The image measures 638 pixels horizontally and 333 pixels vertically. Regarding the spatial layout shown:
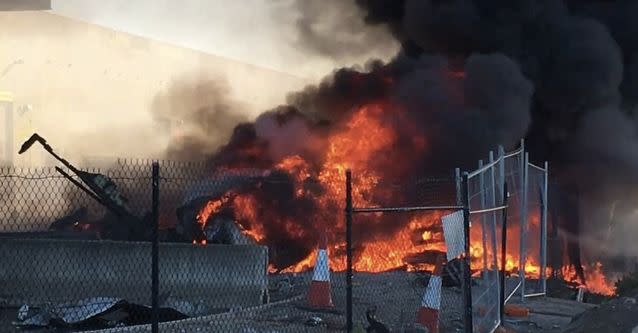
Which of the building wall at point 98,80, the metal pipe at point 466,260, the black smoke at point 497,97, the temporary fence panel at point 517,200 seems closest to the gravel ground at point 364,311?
the temporary fence panel at point 517,200

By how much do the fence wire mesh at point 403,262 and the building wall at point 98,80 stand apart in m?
10.9

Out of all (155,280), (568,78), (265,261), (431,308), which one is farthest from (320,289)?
(568,78)

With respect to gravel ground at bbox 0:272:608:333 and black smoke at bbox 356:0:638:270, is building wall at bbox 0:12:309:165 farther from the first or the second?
gravel ground at bbox 0:272:608:333

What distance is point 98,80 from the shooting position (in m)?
29.0

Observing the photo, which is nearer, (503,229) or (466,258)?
(466,258)

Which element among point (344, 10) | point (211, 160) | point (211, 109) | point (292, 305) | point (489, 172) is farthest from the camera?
point (211, 109)

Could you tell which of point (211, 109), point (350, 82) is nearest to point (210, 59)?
point (211, 109)

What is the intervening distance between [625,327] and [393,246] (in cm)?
768

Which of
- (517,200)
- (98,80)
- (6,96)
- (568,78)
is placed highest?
(98,80)

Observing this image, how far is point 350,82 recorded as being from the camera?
2084cm

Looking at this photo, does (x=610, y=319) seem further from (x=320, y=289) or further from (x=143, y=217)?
(x=143, y=217)

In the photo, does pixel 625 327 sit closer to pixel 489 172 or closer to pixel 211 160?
pixel 489 172

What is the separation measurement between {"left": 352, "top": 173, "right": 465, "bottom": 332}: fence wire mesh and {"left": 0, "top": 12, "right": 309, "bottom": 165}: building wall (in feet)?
35.7

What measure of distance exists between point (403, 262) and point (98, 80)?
18.2 m
